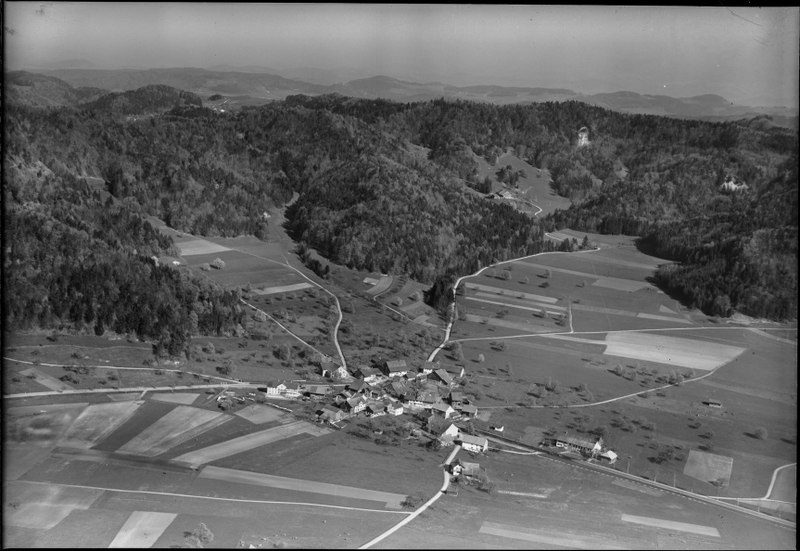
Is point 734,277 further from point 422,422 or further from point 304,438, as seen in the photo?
point 304,438

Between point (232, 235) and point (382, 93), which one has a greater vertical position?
point (382, 93)

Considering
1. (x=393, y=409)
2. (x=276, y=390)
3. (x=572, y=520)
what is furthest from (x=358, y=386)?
(x=572, y=520)

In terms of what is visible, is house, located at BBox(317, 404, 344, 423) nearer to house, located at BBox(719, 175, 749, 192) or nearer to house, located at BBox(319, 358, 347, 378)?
house, located at BBox(319, 358, 347, 378)

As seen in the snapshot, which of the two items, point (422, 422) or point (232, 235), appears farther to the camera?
point (232, 235)

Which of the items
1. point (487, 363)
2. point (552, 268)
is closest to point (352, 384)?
point (487, 363)

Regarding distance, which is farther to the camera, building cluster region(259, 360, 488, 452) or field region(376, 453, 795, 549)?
building cluster region(259, 360, 488, 452)

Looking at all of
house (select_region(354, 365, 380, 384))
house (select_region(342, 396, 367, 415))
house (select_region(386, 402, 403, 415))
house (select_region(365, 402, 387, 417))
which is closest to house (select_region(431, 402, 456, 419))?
house (select_region(386, 402, 403, 415))

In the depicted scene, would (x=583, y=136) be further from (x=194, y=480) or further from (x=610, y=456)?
(x=194, y=480)
